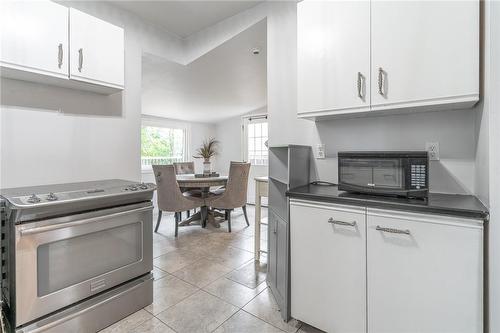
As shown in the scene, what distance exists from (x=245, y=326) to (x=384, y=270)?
3.12 feet

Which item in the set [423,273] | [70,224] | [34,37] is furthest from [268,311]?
[34,37]

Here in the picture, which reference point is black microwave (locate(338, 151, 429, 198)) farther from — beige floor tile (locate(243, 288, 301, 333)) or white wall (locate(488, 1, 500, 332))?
beige floor tile (locate(243, 288, 301, 333))

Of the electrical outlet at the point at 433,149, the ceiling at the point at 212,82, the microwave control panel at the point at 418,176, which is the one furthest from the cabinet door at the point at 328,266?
the ceiling at the point at 212,82

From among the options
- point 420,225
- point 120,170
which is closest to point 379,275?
point 420,225

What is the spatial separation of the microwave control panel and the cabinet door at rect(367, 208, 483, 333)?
19 centimetres

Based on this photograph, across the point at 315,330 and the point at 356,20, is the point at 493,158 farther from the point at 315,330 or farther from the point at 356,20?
the point at 315,330

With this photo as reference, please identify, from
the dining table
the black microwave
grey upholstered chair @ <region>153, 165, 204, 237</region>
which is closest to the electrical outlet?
the black microwave

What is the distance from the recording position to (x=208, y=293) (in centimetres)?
197

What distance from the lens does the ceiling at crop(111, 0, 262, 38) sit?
92.0 inches

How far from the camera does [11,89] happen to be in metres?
1.74

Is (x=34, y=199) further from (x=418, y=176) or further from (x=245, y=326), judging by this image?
(x=418, y=176)

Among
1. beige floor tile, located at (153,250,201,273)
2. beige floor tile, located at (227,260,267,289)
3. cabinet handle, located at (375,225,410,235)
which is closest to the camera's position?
cabinet handle, located at (375,225,410,235)

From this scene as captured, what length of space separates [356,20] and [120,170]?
7.38 ft

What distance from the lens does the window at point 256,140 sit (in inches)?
217
